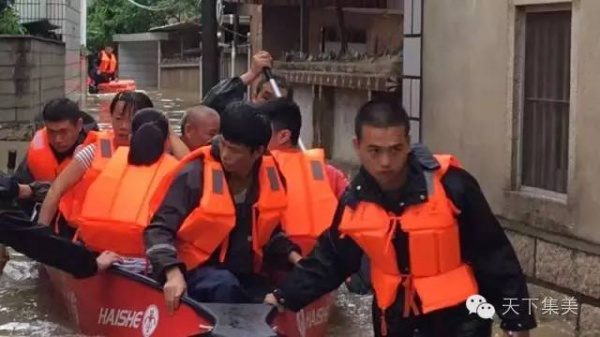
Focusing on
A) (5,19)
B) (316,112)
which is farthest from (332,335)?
(5,19)

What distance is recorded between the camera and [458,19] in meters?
7.99

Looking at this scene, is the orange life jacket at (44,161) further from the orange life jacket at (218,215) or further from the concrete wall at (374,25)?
the concrete wall at (374,25)

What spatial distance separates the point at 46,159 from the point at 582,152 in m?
3.54

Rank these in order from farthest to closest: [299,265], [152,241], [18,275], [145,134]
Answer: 1. [18,275]
2. [145,134]
3. [152,241]
4. [299,265]

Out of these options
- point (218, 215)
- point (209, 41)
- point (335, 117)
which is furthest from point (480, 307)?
point (335, 117)

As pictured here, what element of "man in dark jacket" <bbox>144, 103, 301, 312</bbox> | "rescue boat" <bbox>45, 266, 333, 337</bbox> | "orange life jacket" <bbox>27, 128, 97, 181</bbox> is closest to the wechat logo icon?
"rescue boat" <bbox>45, 266, 333, 337</bbox>

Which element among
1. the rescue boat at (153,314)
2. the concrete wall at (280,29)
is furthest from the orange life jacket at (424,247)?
the concrete wall at (280,29)

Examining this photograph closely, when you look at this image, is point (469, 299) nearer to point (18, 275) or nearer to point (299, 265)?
point (299, 265)

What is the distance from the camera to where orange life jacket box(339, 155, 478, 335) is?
366 cm

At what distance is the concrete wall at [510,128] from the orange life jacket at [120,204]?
241cm

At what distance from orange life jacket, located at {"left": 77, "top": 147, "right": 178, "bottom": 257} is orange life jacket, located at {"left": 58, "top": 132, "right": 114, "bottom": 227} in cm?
16

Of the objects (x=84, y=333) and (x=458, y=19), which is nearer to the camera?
(x=84, y=333)

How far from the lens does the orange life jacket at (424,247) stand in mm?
3658

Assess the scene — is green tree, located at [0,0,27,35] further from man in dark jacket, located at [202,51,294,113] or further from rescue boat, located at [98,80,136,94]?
rescue boat, located at [98,80,136,94]
